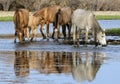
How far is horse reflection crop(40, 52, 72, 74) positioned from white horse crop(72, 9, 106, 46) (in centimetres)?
357

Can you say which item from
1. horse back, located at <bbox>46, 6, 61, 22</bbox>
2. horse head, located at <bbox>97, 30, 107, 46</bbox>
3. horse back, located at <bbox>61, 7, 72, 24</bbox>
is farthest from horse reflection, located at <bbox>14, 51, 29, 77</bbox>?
horse back, located at <bbox>46, 6, 61, 22</bbox>

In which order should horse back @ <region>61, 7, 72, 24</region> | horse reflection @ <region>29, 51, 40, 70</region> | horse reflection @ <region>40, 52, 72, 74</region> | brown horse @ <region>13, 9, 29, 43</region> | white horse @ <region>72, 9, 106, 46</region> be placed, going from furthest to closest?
1. horse back @ <region>61, 7, 72, 24</region>
2. brown horse @ <region>13, 9, 29, 43</region>
3. white horse @ <region>72, 9, 106, 46</region>
4. horse reflection @ <region>29, 51, 40, 70</region>
5. horse reflection @ <region>40, 52, 72, 74</region>

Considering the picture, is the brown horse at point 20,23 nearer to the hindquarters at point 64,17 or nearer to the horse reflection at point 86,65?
the hindquarters at point 64,17

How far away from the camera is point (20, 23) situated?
97.9 feet

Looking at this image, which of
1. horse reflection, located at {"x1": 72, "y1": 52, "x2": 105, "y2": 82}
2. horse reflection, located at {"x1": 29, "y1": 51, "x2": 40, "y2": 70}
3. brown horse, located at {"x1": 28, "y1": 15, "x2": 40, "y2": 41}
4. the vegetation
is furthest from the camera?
the vegetation

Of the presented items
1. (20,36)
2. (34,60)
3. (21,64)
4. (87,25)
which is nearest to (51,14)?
(20,36)

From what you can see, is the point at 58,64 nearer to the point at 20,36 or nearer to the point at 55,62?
the point at 55,62

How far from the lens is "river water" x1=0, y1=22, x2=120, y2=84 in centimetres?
1536

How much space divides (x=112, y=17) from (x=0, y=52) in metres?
46.3

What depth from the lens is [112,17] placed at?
69438 mm

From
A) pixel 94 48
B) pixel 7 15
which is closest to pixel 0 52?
pixel 94 48

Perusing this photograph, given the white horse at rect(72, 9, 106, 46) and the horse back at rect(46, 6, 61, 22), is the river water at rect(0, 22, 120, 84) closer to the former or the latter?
the white horse at rect(72, 9, 106, 46)

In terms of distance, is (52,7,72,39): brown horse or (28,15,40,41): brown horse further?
(28,15,40,41): brown horse

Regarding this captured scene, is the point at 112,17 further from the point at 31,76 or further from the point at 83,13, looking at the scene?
the point at 31,76
